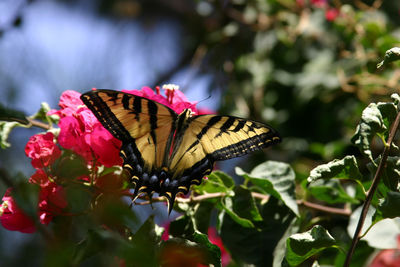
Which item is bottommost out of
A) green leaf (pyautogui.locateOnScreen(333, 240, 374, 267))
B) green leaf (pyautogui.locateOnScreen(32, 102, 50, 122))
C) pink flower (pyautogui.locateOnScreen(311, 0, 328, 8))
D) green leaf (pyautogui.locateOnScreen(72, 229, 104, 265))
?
green leaf (pyautogui.locateOnScreen(333, 240, 374, 267))

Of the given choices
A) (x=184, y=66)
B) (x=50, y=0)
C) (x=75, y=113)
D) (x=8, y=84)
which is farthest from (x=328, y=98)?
(x=50, y=0)

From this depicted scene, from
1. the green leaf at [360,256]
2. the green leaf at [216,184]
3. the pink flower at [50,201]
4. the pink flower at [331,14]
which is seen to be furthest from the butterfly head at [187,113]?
the pink flower at [331,14]

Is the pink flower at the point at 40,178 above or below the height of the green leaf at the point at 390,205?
above

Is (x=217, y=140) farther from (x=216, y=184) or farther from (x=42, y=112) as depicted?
(x=42, y=112)

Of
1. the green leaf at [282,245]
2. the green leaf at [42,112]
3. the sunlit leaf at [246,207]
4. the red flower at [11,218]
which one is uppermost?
A: the green leaf at [42,112]

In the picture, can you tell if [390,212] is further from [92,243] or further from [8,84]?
[8,84]

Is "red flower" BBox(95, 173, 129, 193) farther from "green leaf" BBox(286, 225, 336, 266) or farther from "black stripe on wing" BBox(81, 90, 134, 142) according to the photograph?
"green leaf" BBox(286, 225, 336, 266)

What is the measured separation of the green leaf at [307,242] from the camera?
1.82 feet

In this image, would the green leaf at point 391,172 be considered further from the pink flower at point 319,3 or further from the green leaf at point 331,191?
the pink flower at point 319,3

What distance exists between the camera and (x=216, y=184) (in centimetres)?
71

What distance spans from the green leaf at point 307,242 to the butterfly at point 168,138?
0.56 ft

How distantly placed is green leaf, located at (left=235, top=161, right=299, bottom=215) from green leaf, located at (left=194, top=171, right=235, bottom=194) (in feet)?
0.08

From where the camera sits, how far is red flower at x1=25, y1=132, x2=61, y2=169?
2.09 feet

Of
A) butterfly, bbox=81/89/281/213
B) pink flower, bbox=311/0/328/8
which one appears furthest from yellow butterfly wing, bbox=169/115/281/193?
pink flower, bbox=311/0/328/8
